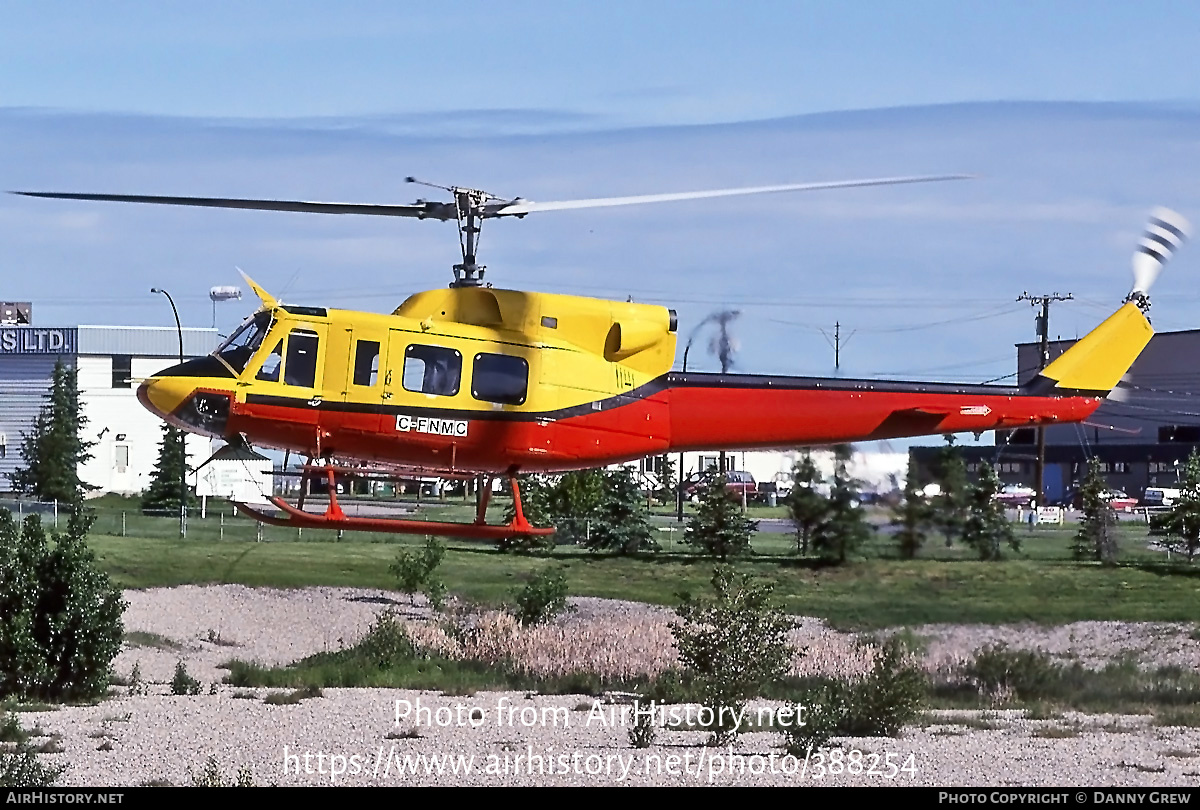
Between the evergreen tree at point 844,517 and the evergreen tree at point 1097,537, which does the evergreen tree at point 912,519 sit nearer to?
the evergreen tree at point 844,517

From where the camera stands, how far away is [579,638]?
130ft

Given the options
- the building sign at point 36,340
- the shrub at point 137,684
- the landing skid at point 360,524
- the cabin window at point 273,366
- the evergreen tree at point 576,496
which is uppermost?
the building sign at point 36,340

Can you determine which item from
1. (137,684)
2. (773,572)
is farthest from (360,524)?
(773,572)

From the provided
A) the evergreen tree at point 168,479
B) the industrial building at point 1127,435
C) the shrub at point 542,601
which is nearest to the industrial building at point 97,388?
the evergreen tree at point 168,479

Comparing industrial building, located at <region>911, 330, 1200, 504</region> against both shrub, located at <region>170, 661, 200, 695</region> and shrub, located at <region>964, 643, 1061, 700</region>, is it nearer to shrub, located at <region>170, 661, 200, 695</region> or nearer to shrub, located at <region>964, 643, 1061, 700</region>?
shrub, located at <region>964, 643, 1061, 700</region>

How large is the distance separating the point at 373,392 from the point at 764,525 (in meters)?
19.9

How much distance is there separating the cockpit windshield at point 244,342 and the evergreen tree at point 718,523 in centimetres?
2594

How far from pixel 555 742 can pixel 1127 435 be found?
42.9 m

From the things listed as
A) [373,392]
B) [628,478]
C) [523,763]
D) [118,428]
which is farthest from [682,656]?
[118,428]

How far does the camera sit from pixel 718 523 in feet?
161

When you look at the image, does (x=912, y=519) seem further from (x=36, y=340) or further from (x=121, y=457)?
(x=36, y=340)

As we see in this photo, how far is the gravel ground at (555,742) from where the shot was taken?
24031 mm

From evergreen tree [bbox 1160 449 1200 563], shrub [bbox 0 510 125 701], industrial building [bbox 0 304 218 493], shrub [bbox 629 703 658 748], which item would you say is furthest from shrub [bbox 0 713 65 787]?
industrial building [bbox 0 304 218 493]

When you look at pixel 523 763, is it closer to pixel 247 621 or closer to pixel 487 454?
pixel 487 454
